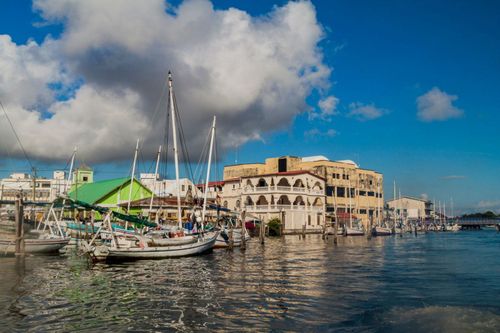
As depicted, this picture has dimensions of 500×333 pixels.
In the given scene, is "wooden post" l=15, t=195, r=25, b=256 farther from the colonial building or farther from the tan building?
the tan building

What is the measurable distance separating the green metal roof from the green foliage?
25745 mm

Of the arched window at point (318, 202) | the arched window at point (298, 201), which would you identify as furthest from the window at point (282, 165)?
the arched window at point (298, 201)

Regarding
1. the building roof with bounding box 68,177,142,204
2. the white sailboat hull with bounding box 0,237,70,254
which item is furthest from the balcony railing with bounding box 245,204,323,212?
the white sailboat hull with bounding box 0,237,70,254

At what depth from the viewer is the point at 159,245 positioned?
38.2m

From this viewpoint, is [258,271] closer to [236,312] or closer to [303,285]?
[303,285]

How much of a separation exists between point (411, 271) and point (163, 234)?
2239 cm

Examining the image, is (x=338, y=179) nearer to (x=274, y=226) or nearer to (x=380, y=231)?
(x=380, y=231)

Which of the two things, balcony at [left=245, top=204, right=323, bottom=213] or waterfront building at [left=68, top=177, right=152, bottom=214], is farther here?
balcony at [left=245, top=204, right=323, bottom=213]

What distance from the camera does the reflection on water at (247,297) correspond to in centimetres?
1608

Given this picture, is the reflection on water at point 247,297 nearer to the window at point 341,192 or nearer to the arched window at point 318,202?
the arched window at point 318,202

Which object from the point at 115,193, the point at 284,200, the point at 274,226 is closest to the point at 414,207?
the point at 284,200

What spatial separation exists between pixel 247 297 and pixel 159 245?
1912 centimetres

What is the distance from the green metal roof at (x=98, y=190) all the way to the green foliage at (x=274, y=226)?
2575 cm

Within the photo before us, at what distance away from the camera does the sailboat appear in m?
34.8
